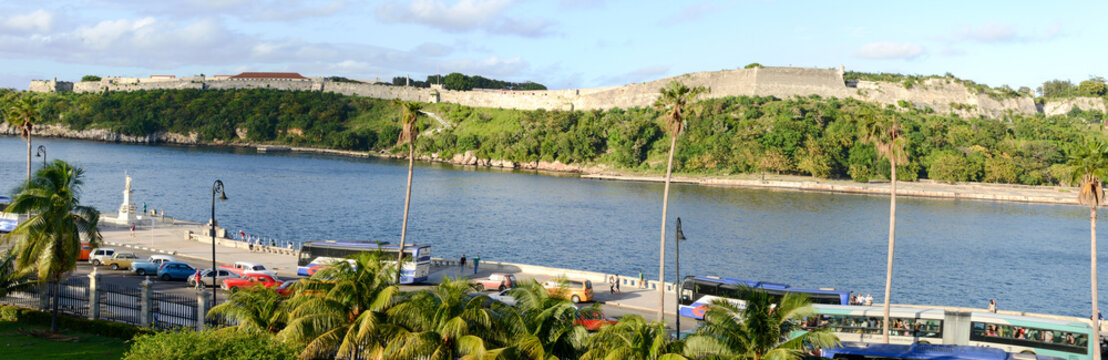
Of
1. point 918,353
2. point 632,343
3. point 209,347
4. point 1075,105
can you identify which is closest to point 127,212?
point 209,347

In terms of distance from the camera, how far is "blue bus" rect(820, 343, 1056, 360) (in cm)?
2119

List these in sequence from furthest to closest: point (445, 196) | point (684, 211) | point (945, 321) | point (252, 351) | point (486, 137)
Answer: point (486, 137)
point (445, 196)
point (684, 211)
point (945, 321)
point (252, 351)

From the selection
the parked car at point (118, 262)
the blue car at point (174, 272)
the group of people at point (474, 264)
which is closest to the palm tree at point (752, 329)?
the group of people at point (474, 264)

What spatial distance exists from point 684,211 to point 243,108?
390 feet

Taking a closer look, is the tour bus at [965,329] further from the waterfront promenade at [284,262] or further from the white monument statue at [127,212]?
the white monument statue at [127,212]

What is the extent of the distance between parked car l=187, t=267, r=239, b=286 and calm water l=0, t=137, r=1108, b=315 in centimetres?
2206

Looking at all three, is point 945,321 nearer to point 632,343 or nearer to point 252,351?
point 632,343

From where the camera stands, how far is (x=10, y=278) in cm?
2355

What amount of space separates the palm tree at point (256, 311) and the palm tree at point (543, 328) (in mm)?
5056

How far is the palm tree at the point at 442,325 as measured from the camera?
52.5 feet

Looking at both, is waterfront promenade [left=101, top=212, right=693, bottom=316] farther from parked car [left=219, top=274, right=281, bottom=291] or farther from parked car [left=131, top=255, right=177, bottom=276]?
parked car [left=131, top=255, right=177, bottom=276]

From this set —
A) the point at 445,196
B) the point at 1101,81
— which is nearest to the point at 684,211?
the point at 445,196

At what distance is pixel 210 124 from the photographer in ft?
537

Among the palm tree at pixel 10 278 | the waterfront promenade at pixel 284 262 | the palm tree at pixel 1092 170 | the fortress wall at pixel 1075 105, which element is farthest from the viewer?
the fortress wall at pixel 1075 105
